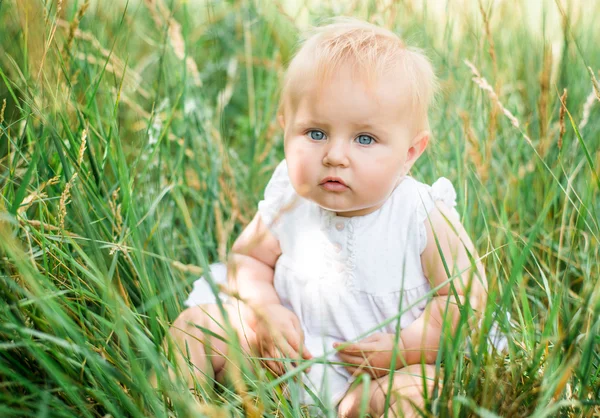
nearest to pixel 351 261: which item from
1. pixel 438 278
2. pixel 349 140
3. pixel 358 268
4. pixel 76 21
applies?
pixel 358 268

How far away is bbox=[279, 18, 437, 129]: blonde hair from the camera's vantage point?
1441 mm

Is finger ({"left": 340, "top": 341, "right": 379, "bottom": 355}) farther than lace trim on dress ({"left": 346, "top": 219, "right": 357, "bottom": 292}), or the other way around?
lace trim on dress ({"left": 346, "top": 219, "right": 357, "bottom": 292})

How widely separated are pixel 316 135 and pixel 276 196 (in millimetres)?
307

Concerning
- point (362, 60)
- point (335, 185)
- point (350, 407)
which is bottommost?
point (350, 407)

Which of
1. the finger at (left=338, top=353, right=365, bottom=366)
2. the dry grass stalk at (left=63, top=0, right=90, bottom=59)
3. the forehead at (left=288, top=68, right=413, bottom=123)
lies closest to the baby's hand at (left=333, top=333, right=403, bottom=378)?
the finger at (left=338, top=353, right=365, bottom=366)

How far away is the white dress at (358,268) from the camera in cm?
159

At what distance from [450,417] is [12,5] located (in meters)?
1.53

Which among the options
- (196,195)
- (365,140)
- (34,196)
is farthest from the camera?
(196,195)

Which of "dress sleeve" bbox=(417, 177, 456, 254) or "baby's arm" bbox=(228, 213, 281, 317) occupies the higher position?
"dress sleeve" bbox=(417, 177, 456, 254)

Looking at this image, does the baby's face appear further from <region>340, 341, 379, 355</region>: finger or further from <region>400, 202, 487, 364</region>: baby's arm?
<region>340, 341, 379, 355</region>: finger

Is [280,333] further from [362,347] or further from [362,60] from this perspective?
[362,60]

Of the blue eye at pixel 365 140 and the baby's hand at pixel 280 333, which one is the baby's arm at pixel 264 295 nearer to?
the baby's hand at pixel 280 333

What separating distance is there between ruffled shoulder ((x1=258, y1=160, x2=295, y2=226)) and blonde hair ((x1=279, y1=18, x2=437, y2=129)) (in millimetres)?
257

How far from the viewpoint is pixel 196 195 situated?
7.10 feet
